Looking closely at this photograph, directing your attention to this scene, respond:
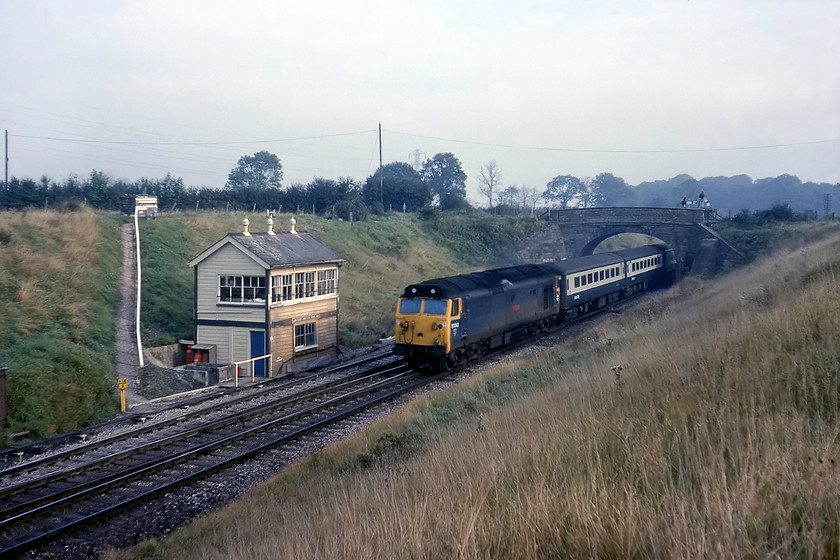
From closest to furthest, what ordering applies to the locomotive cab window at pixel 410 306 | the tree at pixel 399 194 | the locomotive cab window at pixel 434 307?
1. the locomotive cab window at pixel 434 307
2. the locomotive cab window at pixel 410 306
3. the tree at pixel 399 194

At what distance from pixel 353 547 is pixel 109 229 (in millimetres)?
32742

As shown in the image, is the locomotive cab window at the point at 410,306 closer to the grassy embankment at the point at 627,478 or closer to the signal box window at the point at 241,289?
the signal box window at the point at 241,289

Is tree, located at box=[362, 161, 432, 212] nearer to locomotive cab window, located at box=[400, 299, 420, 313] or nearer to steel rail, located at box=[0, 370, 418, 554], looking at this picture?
locomotive cab window, located at box=[400, 299, 420, 313]

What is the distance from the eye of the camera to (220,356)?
23.8 meters

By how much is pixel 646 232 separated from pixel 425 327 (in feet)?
121

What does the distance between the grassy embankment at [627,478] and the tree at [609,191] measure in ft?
550

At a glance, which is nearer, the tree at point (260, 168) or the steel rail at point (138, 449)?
the steel rail at point (138, 449)

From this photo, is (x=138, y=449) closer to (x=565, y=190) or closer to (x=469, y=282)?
(x=469, y=282)

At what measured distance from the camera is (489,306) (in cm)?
2377

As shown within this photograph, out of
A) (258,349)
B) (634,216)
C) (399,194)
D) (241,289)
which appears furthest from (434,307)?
(399,194)

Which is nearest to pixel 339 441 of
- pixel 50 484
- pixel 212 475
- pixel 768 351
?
pixel 212 475

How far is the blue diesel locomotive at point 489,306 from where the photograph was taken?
70.7 ft

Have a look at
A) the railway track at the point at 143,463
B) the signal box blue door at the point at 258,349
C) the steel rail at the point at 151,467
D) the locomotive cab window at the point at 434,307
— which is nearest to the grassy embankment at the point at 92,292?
the railway track at the point at 143,463

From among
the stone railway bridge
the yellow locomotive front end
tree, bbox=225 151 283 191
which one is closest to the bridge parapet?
the stone railway bridge
